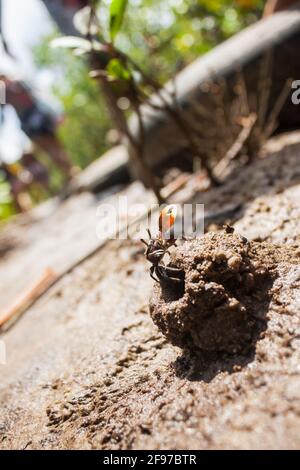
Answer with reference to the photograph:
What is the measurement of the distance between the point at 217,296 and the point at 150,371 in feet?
1.25

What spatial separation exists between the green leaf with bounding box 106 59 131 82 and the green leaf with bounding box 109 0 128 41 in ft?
0.43

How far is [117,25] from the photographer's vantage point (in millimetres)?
2049

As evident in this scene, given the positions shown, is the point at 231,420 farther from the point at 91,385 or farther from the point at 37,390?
the point at 37,390

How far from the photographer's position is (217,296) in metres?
1.17

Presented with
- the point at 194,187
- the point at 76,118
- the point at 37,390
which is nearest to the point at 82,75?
the point at 76,118

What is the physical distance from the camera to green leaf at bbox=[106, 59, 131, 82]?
6.78ft

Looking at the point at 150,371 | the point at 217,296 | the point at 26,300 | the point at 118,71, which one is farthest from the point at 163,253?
the point at 26,300

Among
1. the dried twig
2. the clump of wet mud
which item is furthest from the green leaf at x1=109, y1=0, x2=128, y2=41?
the dried twig

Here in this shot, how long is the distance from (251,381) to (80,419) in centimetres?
60

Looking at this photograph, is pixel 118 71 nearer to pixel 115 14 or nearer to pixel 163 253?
pixel 115 14

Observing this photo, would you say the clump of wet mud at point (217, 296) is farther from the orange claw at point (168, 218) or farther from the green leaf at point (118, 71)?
the green leaf at point (118, 71)

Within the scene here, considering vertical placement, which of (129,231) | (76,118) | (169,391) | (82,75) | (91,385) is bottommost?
(76,118)

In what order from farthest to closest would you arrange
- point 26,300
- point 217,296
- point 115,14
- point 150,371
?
point 26,300 < point 115,14 < point 150,371 < point 217,296

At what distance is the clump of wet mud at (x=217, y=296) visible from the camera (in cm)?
115
